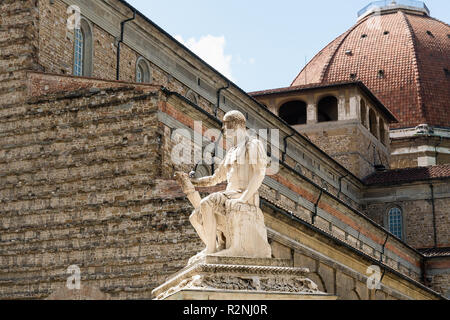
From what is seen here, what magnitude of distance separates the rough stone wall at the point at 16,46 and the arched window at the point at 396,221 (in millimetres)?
24179

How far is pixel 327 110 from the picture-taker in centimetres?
5047

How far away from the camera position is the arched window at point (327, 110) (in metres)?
49.9

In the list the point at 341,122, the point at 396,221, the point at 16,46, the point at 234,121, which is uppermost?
the point at 341,122

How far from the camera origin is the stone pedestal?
11719 millimetres

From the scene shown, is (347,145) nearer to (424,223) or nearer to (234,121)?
(424,223)

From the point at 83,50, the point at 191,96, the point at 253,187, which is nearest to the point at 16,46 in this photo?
the point at 83,50

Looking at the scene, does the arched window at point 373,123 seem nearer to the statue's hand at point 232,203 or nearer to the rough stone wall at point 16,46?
the rough stone wall at point 16,46

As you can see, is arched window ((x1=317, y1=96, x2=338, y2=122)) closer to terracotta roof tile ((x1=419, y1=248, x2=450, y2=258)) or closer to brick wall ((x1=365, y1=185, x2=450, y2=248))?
brick wall ((x1=365, y1=185, x2=450, y2=248))

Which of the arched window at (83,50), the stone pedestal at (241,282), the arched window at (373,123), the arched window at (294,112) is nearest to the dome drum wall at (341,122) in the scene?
the arched window at (294,112)

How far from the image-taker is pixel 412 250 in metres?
40.8

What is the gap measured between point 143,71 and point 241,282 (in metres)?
19.1

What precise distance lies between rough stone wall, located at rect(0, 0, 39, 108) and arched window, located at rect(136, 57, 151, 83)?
555 centimetres
